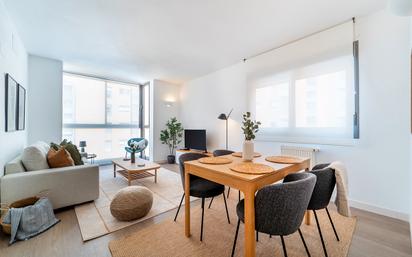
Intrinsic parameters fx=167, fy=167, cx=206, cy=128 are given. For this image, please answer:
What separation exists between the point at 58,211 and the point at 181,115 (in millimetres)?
4050

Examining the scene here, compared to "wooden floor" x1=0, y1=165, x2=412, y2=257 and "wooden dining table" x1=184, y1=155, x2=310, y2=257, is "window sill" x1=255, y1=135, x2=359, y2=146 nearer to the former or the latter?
"wooden floor" x1=0, y1=165, x2=412, y2=257

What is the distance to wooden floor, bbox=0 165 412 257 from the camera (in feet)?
5.01

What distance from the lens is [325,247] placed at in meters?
1.60

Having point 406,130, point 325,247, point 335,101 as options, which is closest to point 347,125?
point 335,101

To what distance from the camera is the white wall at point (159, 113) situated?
5.29 meters

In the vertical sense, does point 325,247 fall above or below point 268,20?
below

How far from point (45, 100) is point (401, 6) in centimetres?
556

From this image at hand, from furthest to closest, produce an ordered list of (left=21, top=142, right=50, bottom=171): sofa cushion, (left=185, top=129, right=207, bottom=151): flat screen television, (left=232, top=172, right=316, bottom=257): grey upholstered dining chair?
(left=185, top=129, right=207, bottom=151): flat screen television → (left=21, top=142, right=50, bottom=171): sofa cushion → (left=232, top=172, right=316, bottom=257): grey upholstered dining chair

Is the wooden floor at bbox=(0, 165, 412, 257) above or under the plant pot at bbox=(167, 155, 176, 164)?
under

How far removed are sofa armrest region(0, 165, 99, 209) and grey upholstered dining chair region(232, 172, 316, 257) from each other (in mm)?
2452

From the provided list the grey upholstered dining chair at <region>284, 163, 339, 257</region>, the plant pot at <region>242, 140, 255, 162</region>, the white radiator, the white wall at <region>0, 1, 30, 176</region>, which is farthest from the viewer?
the white radiator

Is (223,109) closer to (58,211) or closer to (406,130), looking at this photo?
(406,130)

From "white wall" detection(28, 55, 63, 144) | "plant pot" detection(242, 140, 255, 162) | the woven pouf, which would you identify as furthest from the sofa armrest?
"plant pot" detection(242, 140, 255, 162)

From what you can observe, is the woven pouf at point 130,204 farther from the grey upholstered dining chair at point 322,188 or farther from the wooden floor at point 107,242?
the grey upholstered dining chair at point 322,188
